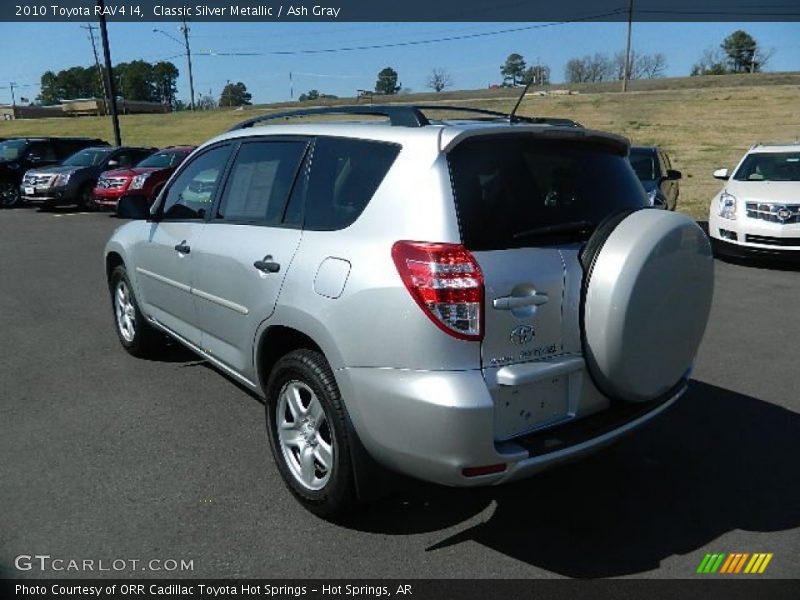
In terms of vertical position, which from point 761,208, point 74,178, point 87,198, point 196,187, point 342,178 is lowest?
point 87,198

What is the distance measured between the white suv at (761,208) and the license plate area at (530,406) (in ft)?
23.6

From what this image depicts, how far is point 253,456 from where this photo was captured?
3662 millimetres

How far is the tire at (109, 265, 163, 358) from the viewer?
510 centimetres

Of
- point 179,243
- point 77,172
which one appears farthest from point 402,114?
point 77,172

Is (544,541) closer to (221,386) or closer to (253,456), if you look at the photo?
(253,456)

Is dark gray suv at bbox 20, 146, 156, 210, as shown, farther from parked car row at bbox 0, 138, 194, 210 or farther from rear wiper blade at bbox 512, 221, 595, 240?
rear wiper blade at bbox 512, 221, 595, 240

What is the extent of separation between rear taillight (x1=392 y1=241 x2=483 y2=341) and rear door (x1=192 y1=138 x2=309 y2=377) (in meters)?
0.81

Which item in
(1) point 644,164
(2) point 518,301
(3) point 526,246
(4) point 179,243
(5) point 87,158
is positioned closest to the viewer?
(2) point 518,301

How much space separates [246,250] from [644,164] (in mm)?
9323

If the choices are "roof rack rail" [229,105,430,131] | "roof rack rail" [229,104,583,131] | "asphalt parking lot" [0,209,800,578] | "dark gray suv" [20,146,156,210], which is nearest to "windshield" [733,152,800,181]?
"asphalt parking lot" [0,209,800,578]

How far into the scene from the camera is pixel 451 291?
2.46m

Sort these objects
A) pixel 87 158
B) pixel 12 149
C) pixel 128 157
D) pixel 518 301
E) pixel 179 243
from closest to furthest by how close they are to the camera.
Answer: pixel 518 301
pixel 179 243
pixel 87 158
pixel 128 157
pixel 12 149

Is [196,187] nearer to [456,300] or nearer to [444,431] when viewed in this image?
[456,300]

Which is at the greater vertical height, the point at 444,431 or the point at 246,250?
the point at 246,250
